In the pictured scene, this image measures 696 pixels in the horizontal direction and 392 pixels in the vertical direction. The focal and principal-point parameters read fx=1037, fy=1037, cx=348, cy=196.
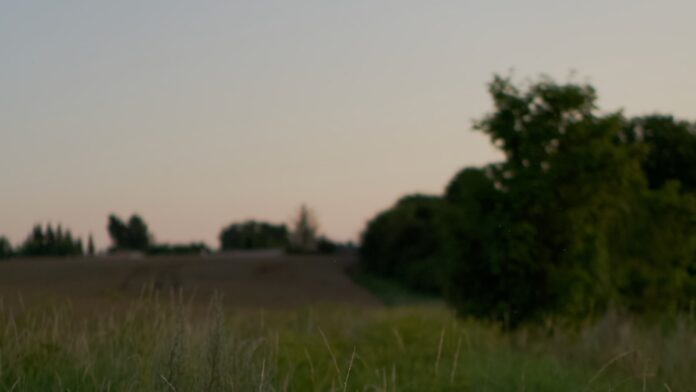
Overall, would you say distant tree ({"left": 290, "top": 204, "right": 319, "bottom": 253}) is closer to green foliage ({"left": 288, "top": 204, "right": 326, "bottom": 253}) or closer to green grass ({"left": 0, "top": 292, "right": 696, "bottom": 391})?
green foliage ({"left": 288, "top": 204, "right": 326, "bottom": 253})

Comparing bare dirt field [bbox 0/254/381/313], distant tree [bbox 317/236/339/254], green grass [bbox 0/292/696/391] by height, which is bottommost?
green grass [bbox 0/292/696/391]

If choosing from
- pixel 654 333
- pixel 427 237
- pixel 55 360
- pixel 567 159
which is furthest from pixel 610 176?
pixel 427 237

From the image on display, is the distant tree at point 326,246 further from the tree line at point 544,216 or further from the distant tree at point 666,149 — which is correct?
the tree line at point 544,216

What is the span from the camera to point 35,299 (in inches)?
514

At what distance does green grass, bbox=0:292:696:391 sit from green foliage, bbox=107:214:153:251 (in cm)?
3153

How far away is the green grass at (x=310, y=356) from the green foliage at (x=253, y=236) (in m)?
60.9

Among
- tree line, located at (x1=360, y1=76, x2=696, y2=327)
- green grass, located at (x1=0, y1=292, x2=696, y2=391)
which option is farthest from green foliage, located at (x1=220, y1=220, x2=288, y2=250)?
green grass, located at (x1=0, y1=292, x2=696, y2=391)

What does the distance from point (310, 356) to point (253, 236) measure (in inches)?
2707

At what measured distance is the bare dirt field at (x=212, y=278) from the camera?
29.2 m

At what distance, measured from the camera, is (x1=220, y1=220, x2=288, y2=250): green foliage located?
77188 mm

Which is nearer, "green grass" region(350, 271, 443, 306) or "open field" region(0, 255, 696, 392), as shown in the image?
"open field" region(0, 255, 696, 392)

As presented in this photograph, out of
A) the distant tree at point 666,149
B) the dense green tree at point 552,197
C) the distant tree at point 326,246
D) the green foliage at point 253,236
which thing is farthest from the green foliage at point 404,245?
the green foliage at point 253,236

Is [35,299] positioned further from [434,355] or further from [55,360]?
[434,355]

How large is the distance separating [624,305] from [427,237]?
70.9 ft
